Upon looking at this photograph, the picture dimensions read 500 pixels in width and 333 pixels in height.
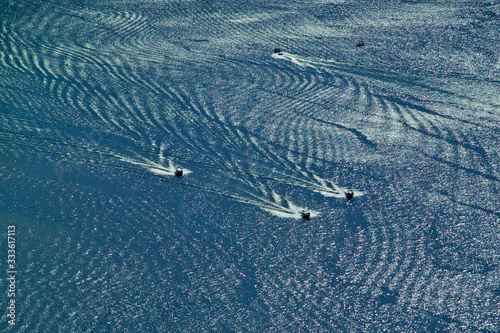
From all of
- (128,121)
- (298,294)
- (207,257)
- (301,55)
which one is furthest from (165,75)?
(298,294)

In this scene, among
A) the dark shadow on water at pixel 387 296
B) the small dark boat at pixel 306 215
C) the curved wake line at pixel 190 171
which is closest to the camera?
the dark shadow on water at pixel 387 296

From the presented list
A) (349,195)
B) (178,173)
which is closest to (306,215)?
(349,195)

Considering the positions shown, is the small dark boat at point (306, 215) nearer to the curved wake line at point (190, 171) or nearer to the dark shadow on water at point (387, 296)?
the curved wake line at point (190, 171)

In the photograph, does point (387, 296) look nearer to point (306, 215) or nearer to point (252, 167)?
point (306, 215)

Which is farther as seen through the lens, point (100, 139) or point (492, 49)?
point (492, 49)

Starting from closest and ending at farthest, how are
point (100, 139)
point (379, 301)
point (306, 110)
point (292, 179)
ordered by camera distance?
point (379, 301), point (292, 179), point (100, 139), point (306, 110)

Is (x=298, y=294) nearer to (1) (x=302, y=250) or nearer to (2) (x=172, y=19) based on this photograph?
(1) (x=302, y=250)

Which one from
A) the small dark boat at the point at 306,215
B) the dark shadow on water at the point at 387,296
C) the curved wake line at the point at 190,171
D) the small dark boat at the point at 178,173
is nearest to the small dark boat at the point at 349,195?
the curved wake line at the point at 190,171

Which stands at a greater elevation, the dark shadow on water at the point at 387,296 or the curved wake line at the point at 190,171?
the dark shadow on water at the point at 387,296
